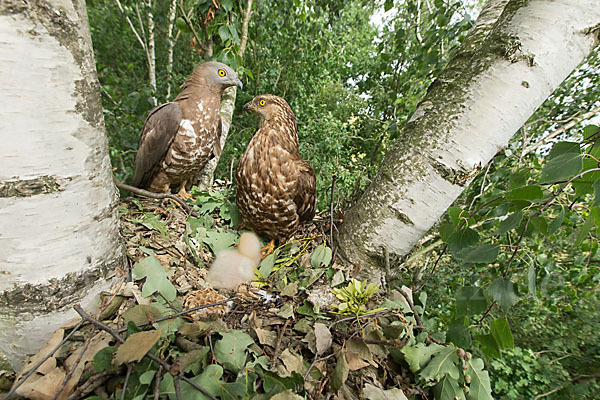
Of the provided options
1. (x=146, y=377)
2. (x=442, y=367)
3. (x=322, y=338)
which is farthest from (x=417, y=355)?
(x=146, y=377)

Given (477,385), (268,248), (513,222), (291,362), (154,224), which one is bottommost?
(268,248)

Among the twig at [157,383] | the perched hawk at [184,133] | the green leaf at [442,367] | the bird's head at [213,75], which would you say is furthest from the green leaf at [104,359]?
the bird's head at [213,75]

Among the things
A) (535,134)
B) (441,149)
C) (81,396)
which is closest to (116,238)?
(81,396)

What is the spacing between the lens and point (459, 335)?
75 centimetres

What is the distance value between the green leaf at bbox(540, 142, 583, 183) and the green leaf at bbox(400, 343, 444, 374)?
58 cm

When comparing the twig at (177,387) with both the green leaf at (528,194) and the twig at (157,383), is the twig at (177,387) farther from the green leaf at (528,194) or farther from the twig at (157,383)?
the green leaf at (528,194)

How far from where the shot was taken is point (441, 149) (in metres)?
0.95

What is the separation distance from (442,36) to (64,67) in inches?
96.9

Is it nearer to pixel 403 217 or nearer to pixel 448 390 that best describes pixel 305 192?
pixel 403 217

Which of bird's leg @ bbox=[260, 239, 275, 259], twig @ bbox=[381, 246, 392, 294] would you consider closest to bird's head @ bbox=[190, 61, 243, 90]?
bird's leg @ bbox=[260, 239, 275, 259]

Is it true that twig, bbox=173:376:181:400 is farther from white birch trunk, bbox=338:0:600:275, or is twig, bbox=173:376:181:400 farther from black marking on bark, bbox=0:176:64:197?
white birch trunk, bbox=338:0:600:275

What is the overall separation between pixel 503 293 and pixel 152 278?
1.08 metres

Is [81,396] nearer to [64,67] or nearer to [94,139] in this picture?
[94,139]

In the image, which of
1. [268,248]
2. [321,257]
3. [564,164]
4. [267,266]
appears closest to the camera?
[564,164]
